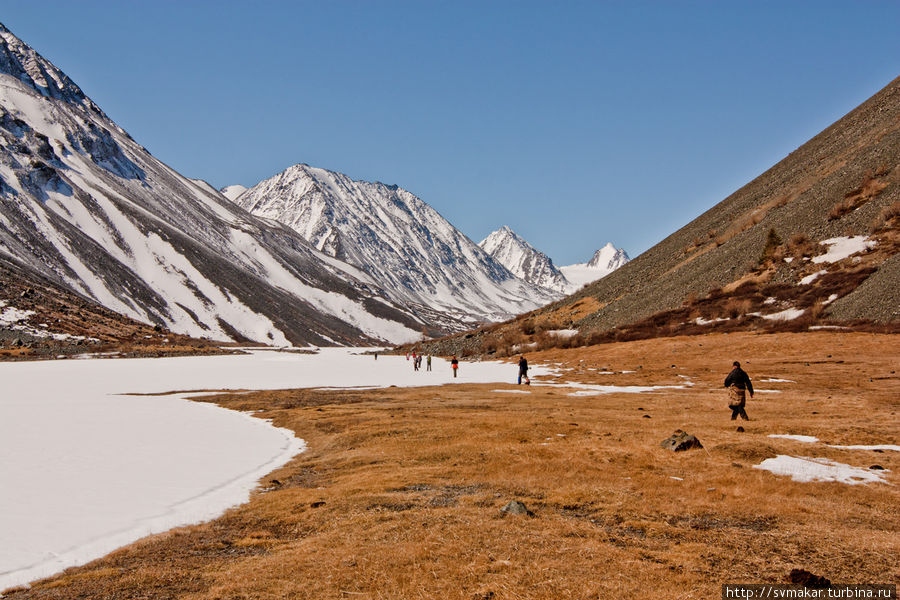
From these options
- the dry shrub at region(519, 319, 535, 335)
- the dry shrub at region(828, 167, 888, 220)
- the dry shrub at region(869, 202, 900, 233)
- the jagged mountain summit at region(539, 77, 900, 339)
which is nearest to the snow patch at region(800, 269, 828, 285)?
the jagged mountain summit at region(539, 77, 900, 339)

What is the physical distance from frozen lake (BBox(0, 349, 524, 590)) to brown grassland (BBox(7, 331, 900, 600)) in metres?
1.16

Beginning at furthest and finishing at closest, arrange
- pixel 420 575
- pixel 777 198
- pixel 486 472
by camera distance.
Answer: pixel 777 198 < pixel 486 472 < pixel 420 575

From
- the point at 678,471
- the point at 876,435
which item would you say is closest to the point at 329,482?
the point at 678,471

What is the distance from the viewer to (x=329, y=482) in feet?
60.7

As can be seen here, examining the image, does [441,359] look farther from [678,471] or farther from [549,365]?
[678,471]

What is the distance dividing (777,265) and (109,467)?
230 feet

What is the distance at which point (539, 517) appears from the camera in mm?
12641

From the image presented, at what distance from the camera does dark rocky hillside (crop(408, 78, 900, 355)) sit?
58.3 meters

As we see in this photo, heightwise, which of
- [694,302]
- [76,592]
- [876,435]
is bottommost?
[76,592]

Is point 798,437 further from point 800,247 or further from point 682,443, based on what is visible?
point 800,247

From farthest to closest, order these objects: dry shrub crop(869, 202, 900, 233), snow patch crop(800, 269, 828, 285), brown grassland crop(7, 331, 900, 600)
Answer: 1. snow patch crop(800, 269, 828, 285)
2. dry shrub crop(869, 202, 900, 233)
3. brown grassland crop(7, 331, 900, 600)

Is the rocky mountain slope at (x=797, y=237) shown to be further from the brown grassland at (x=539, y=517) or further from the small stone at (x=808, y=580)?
the small stone at (x=808, y=580)

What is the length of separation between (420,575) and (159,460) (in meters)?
16.0

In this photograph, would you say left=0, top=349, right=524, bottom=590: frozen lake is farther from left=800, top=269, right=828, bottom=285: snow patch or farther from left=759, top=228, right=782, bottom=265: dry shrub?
left=759, top=228, right=782, bottom=265: dry shrub
